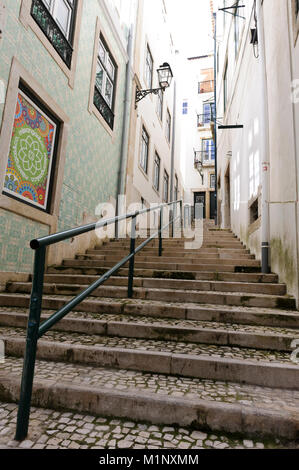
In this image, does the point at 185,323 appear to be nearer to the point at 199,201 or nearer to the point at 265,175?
the point at 265,175

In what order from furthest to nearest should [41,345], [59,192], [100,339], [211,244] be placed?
[211,244]
[59,192]
[100,339]
[41,345]

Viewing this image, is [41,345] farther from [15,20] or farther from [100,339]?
[15,20]

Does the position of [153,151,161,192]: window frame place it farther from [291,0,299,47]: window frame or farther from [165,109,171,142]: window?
[291,0,299,47]: window frame

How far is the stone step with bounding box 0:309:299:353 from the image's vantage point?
2.34 m

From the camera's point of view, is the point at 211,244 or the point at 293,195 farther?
the point at 211,244

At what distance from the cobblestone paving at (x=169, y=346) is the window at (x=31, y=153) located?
2.38 meters

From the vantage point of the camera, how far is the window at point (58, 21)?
182 inches

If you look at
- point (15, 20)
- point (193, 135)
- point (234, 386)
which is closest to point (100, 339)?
point (234, 386)

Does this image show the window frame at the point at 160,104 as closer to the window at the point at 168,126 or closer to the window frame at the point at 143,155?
the window at the point at 168,126

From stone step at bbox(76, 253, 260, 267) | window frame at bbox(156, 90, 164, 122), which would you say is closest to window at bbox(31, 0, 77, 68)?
stone step at bbox(76, 253, 260, 267)

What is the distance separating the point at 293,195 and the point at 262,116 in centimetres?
178

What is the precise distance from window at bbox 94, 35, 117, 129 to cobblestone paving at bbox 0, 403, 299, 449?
6.50m

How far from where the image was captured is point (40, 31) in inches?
181

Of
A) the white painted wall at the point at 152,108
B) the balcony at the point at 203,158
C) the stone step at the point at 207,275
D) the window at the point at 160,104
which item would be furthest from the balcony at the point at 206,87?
the stone step at the point at 207,275
